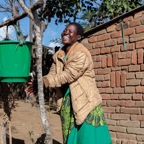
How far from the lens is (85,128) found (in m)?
3.31

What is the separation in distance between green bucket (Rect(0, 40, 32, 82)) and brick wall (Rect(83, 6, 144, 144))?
1.60 metres

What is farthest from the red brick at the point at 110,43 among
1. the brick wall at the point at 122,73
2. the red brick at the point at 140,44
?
the red brick at the point at 140,44

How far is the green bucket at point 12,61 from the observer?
3418 mm

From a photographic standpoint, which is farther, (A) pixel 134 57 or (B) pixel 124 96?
(B) pixel 124 96

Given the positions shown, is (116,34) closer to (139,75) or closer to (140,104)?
(139,75)

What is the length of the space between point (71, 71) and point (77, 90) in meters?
0.20

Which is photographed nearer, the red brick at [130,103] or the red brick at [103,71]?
the red brick at [130,103]

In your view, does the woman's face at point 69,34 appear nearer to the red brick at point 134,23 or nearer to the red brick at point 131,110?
the red brick at point 134,23

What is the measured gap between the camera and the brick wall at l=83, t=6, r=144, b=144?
4500 millimetres

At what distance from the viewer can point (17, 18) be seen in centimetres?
370

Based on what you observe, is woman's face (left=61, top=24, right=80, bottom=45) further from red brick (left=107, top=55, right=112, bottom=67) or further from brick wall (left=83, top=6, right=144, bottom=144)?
red brick (left=107, top=55, right=112, bottom=67)

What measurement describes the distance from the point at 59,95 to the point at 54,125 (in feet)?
16.8

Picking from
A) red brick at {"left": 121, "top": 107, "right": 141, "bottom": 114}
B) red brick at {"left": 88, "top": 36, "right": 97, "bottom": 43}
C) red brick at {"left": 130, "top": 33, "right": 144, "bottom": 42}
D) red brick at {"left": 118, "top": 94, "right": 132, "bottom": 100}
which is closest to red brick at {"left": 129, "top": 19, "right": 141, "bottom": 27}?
red brick at {"left": 130, "top": 33, "right": 144, "bottom": 42}

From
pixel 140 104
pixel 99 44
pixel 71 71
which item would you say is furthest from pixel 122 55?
pixel 71 71
